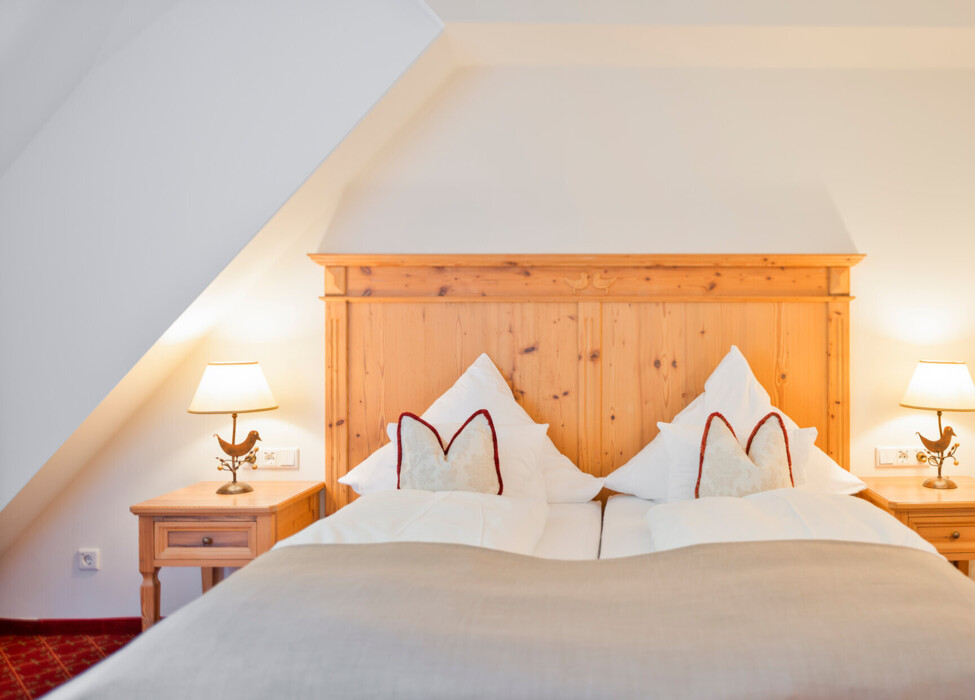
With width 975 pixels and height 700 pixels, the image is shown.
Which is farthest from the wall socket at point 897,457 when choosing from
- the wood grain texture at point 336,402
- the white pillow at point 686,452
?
the wood grain texture at point 336,402

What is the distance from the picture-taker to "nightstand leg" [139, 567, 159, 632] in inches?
101

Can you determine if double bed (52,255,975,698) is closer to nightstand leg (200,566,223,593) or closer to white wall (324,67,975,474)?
white wall (324,67,975,474)

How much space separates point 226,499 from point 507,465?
1104mm

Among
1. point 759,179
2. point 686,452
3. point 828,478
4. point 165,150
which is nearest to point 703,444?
point 686,452

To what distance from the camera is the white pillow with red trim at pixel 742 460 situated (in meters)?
2.36

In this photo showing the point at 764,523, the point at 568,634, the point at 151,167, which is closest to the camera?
the point at 568,634

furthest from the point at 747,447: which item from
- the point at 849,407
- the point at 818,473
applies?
the point at 849,407

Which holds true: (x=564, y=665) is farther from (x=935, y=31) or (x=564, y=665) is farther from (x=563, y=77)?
(x=935, y=31)

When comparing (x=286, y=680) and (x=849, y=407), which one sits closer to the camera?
(x=286, y=680)

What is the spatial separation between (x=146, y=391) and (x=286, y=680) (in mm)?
2086

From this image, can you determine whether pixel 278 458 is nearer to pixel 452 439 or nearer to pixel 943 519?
pixel 452 439

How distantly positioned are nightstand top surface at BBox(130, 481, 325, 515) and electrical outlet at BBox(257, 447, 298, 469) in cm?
8

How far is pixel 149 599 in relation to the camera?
2.56 meters

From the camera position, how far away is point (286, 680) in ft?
4.04
